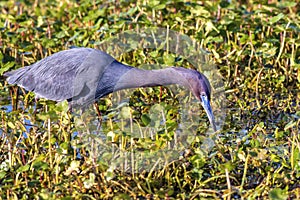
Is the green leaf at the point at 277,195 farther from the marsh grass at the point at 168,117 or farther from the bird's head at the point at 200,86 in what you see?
the bird's head at the point at 200,86

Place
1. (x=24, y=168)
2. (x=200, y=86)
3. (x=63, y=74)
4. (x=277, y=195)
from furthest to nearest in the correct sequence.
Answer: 1. (x=63, y=74)
2. (x=200, y=86)
3. (x=24, y=168)
4. (x=277, y=195)

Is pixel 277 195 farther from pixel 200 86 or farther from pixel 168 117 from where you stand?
pixel 168 117

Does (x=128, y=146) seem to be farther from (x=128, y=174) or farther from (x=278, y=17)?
(x=278, y=17)

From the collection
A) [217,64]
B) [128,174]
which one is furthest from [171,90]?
[128,174]

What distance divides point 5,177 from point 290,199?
5.04 feet

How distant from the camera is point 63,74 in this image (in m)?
4.48

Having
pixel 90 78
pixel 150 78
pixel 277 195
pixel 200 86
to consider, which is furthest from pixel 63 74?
pixel 277 195

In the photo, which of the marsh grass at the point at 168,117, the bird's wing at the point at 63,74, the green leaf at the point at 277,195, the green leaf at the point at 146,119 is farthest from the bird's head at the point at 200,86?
the green leaf at the point at 277,195

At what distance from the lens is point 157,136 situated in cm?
370

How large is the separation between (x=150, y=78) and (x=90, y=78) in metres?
0.42

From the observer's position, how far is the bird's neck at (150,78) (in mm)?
3988

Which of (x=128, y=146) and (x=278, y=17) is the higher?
(x=278, y=17)

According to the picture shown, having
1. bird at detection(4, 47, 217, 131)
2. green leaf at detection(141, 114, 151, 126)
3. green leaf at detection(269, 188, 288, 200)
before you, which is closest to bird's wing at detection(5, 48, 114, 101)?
bird at detection(4, 47, 217, 131)

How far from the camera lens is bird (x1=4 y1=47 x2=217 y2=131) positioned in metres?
3.95
